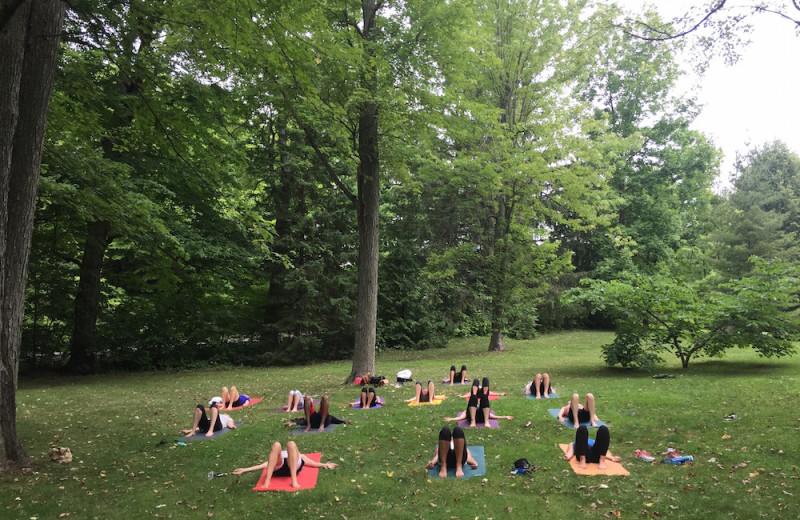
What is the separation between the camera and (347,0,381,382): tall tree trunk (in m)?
13.2

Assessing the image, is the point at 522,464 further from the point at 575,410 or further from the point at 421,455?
the point at 575,410

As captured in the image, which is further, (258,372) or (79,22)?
(258,372)

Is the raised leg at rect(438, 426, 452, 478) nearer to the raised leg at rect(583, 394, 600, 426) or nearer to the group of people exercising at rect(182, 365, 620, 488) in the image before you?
the group of people exercising at rect(182, 365, 620, 488)

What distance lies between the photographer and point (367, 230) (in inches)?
530

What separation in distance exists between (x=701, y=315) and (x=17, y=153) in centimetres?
1593

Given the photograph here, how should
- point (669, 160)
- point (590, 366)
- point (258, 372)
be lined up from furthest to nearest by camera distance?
point (669, 160) < point (258, 372) < point (590, 366)

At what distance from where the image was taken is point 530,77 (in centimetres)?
2111

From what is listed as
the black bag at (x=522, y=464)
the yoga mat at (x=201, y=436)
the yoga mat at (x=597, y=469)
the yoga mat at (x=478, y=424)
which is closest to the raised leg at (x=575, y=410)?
the yoga mat at (x=478, y=424)

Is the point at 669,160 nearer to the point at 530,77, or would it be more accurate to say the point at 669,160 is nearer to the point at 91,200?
the point at 530,77

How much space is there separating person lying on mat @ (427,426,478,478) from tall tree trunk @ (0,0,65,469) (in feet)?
19.7

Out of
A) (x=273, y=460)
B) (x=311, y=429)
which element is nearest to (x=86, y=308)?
(x=311, y=429)

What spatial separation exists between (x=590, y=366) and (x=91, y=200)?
14910 millimetres

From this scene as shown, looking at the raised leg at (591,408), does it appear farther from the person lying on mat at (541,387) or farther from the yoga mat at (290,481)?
the yoga mat at (290,481)

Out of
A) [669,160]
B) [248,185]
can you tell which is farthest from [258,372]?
[669,160]
